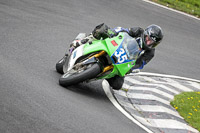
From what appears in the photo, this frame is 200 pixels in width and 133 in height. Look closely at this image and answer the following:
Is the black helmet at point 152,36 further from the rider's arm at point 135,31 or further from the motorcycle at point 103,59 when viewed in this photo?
the rider's arm at point 135,31

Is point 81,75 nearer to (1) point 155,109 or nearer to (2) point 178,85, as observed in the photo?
(1) point 155,109

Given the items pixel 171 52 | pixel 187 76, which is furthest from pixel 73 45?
Result: pixel 171 52

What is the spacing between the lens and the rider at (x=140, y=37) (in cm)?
721

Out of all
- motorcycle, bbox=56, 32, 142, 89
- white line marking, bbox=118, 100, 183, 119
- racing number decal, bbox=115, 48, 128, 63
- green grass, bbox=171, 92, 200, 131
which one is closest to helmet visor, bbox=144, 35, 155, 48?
motorcycle, bbox=56, 32, 142, 89

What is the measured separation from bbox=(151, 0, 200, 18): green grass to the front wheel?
10621mm

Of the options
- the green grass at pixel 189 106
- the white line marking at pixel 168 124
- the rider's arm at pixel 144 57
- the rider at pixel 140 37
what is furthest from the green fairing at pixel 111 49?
the green grass at pixel 189 106

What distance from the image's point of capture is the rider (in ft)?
23.7

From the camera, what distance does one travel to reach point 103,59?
716 cm

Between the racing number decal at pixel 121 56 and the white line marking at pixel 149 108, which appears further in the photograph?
the white line marking at pixel 149 108

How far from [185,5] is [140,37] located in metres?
Answer: 10.6

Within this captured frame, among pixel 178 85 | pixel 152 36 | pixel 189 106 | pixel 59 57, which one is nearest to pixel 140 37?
pixel 152 36

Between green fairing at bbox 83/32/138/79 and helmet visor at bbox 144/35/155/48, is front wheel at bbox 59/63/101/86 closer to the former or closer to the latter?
Answer: green fairing at bbox 83/32/138/79

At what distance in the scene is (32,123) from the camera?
5.02m

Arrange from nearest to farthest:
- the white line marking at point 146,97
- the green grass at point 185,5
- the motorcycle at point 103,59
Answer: the motorcycle at point 103,59 → the white line marking at point 146,97 → the green grass at point 185,5
